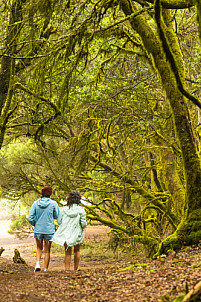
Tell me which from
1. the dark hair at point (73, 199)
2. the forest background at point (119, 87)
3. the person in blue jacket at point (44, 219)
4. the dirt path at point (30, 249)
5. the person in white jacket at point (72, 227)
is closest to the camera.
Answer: the forest background at point (119, 87)

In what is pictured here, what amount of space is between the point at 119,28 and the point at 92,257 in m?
10.6

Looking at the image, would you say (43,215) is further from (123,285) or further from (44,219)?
(123,285)

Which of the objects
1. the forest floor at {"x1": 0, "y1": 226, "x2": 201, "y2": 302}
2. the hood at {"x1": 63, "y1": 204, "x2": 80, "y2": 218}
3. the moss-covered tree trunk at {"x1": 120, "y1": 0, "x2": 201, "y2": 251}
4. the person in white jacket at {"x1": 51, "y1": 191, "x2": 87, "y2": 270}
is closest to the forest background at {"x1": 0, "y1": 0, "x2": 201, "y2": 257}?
the moss-covered tree trunk at {"x1": 120, "y1": 0, "x2": 201, "y2": 251}

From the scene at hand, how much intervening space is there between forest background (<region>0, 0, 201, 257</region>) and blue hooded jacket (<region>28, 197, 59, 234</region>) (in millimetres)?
1959

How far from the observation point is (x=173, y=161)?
9.92m

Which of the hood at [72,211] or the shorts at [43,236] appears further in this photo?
the shorts at [43,236]

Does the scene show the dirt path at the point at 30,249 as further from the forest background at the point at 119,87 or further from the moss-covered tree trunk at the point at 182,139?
the moss-covered tree trunk at the point at 182,139

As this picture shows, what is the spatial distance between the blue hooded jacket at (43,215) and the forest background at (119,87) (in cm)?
196

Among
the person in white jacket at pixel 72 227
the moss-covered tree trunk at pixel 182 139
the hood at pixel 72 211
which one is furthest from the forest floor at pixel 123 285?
the hood at pixel 72 211

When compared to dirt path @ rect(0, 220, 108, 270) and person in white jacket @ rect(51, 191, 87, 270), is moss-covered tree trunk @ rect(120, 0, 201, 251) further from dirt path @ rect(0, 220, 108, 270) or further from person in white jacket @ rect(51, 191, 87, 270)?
dirt path @ rect(0, 220, 108, 270)

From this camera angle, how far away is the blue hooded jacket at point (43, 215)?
690 centimetres

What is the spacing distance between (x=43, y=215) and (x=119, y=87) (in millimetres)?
4251

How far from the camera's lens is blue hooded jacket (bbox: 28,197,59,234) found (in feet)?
22.6

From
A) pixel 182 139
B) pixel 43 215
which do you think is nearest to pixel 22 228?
pixel 43 215
